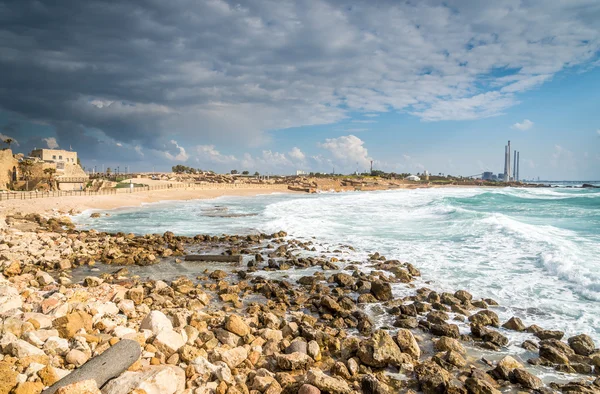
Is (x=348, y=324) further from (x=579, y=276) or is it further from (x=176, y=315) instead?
(x=579, y=276)

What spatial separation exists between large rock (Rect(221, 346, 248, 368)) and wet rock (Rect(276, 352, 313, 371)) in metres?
0.59

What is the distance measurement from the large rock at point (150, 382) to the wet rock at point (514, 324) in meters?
7.12

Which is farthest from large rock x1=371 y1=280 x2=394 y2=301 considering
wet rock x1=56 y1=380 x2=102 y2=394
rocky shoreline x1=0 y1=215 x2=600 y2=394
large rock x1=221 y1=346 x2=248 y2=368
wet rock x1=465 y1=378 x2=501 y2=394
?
wet rock x1=56 y1=380 x2=102 y2=394

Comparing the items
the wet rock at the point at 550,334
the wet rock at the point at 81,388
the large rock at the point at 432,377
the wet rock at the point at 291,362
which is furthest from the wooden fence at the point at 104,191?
the wet rock at the point at 550,334

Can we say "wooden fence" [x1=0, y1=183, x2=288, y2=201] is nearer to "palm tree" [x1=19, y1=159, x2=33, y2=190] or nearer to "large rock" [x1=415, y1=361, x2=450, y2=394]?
"palm tree" [x1=19, y1=159, x2=33, y2=190]

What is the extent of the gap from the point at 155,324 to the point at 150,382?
176 centimetres

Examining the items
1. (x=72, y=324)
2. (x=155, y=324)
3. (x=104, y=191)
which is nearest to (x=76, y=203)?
(x=104, y=191)

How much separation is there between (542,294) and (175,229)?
20.6 m

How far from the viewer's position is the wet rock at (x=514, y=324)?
757cm

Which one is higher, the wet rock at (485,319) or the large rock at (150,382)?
the large rock at (150,382)

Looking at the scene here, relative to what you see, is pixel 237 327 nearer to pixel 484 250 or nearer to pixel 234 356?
pixel 234 356

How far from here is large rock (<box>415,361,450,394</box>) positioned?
204 inches

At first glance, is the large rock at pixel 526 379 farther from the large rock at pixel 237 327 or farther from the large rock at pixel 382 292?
the large rock at pixel 237 327

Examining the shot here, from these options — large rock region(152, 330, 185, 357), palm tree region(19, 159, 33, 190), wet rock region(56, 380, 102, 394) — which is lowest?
large rock region(152, 330, 185, 357)
